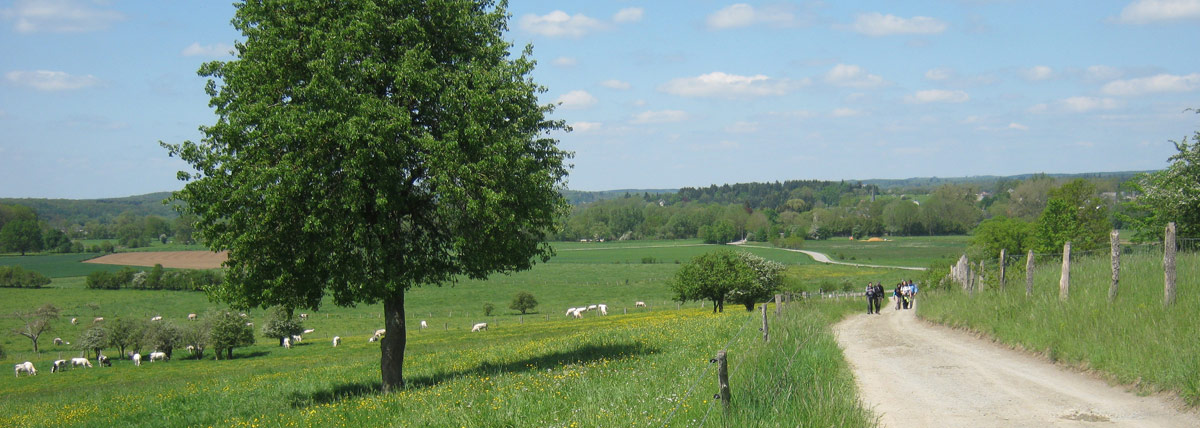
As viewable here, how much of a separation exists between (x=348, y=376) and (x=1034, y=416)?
19.5 metres

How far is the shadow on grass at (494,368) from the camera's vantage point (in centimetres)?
1866

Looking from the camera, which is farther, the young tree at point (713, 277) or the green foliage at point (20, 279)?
the green foliage at point (20, 279)

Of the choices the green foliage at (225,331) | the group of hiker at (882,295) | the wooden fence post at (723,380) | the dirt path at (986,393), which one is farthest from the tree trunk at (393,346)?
the green foliage at (225,331)

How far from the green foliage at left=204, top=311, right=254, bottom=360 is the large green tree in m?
42.5

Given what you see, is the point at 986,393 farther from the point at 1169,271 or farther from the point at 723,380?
the point at 723,380

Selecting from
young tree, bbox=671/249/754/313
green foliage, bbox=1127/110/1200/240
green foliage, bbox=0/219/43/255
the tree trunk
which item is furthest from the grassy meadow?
green foliage, bbox=0/219/43/255

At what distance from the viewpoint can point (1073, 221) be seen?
79438 mm

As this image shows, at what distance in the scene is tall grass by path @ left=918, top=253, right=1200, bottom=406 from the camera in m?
11.2

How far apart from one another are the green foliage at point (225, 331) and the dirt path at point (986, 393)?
49.7 meters

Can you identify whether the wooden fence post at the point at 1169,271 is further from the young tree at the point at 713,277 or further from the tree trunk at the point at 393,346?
the young tree at the point at 713,277

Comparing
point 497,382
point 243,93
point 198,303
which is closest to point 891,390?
point 497,382

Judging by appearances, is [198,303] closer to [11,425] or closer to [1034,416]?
[11,425]

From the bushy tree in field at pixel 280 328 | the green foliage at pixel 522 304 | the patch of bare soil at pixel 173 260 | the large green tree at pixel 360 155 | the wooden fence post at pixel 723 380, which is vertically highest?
the large green tree at pixel 360 155

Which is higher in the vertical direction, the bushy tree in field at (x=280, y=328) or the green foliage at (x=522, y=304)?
the bushy tree in field at (x=280, y=328)
